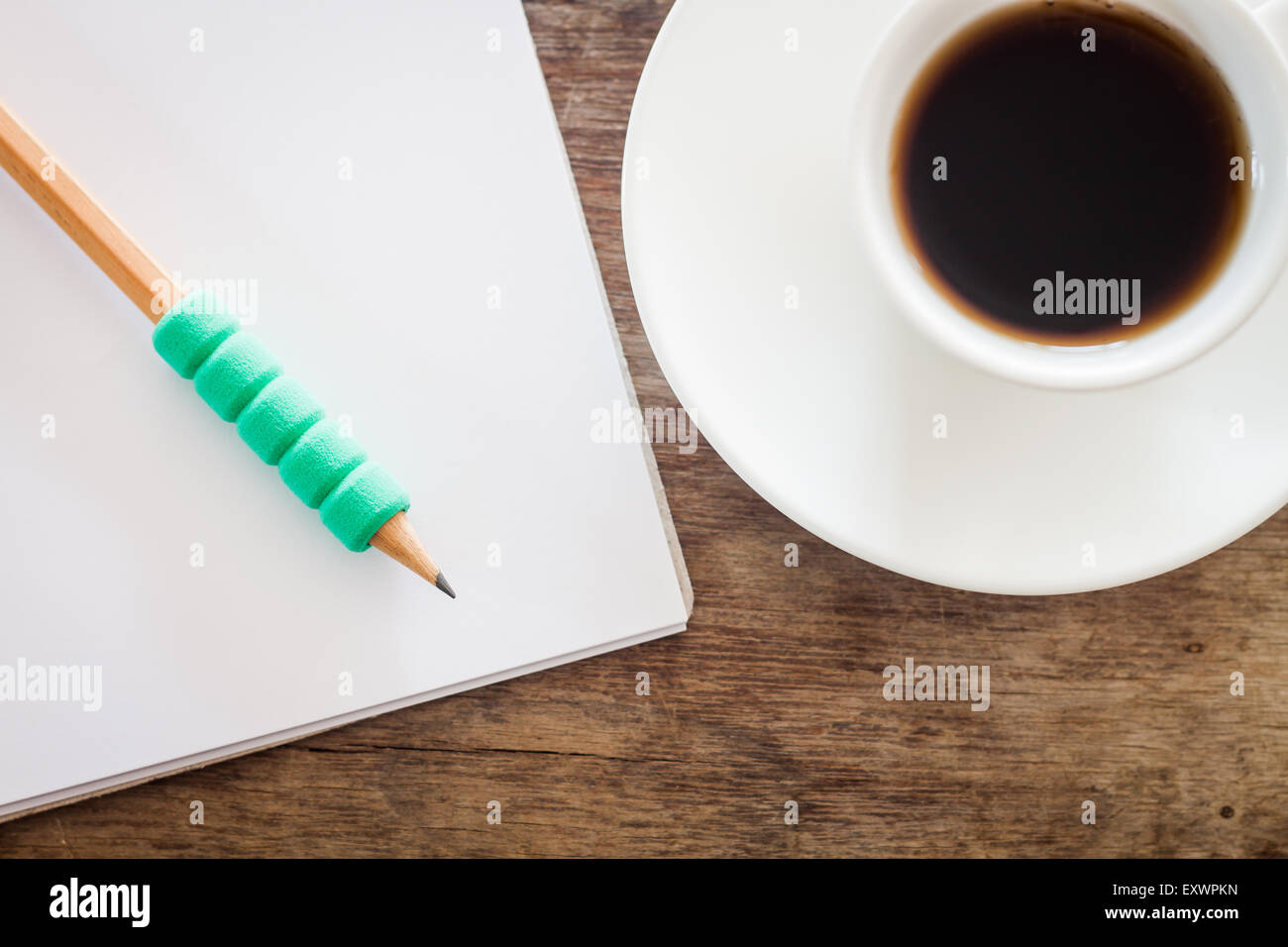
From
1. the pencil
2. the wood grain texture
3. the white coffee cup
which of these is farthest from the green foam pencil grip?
the white coffee cup

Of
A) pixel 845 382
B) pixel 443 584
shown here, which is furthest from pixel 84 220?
pixel 845 382

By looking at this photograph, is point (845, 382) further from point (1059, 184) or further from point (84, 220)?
point (84, 220)

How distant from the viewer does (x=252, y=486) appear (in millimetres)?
777

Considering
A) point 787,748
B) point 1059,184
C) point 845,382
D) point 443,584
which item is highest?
point 1059,184

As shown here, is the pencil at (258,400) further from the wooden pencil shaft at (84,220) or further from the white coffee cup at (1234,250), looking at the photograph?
the white coffee cup at (1234,250)

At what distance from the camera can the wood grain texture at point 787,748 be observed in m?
0.79

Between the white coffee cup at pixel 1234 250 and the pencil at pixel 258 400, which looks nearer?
the white coffee cup at pixel 1234 250

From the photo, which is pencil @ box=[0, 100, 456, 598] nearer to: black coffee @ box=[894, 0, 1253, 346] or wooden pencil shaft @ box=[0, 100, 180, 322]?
wooden pencil shaft @ box=[0, 100, 180, 322]

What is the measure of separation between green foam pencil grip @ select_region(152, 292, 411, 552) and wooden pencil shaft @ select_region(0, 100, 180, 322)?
0.03 metres

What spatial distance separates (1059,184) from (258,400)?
60 cm

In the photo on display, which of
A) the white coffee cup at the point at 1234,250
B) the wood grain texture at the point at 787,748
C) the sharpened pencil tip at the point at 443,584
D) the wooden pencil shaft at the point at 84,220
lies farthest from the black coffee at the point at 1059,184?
the wooden pencil shaft at the point at 84,220

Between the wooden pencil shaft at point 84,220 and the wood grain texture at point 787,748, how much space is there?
15.4 inches

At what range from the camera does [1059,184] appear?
2.07ft

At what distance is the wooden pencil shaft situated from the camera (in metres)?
0.73
